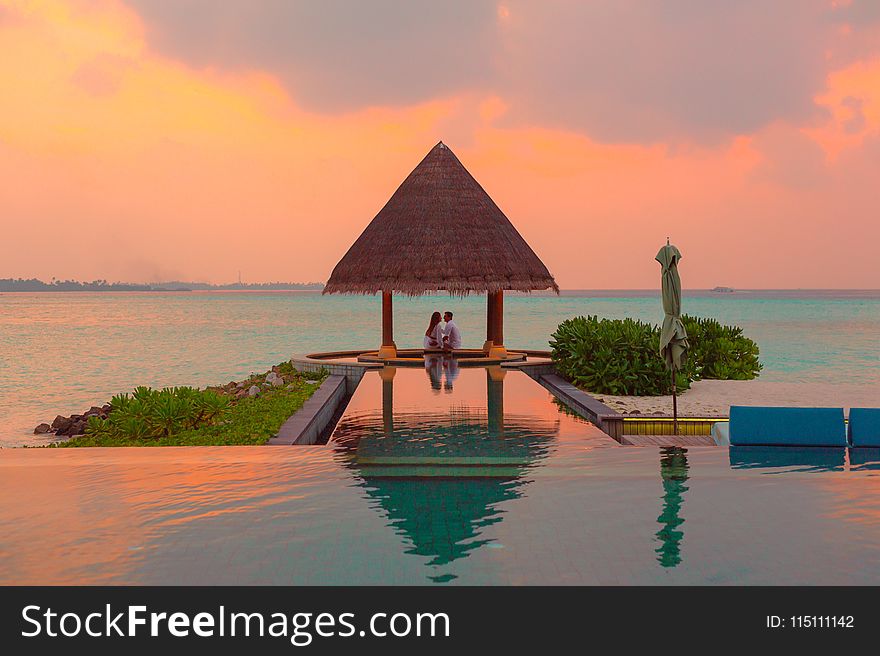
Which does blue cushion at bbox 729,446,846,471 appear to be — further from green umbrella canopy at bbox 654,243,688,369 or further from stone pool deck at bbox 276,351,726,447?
green umbrella canopy at bbox 654,243,688,369

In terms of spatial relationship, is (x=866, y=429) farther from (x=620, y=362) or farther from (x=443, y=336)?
(x=443, y=336)

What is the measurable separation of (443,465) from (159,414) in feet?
14.3

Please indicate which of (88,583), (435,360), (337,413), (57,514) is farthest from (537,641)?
(435,360)

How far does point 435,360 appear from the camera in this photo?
1878 cm

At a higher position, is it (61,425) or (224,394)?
(224,394)

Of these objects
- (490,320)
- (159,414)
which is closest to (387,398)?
(159,414)

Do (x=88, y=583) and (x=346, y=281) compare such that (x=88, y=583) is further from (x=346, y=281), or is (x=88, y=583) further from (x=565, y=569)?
(x=346, y=281)

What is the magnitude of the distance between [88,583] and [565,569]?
2695 millimetres

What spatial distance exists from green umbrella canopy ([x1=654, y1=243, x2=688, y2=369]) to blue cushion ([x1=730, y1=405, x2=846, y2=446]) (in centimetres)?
131

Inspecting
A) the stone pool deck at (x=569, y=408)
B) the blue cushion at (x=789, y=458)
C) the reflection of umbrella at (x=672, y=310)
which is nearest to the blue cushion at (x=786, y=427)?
the blue cushion at (x=789, y=458)

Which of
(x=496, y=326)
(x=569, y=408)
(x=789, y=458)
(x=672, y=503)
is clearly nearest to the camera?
(x=672, y=503)

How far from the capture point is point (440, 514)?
20.3 feet

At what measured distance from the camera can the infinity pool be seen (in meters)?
5.01

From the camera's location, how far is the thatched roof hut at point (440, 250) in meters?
18.2
